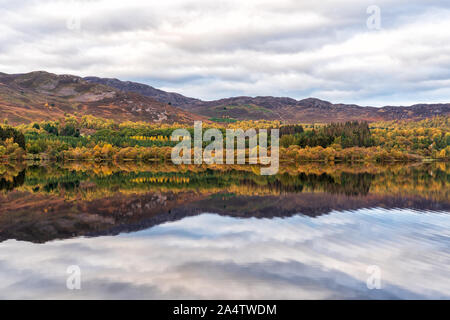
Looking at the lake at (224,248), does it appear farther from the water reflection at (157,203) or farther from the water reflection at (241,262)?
the water reflection at (157,203)

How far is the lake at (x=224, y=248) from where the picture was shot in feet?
42.4

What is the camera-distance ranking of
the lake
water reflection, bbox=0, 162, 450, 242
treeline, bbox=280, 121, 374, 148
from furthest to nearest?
treeline, bbox=280, 121, 374, 148, water reflection, bbox=0, 162, 450, 242, the lake

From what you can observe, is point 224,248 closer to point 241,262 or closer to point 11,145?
point 241,262

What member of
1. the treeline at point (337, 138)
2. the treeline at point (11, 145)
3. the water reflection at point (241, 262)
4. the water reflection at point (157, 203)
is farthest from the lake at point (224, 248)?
the treeline at point (337, 138)

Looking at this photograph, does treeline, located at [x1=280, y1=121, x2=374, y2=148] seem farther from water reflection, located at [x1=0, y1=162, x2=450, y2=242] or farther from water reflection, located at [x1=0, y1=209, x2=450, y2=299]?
water reflection, located at [x1=0, y1=209, x2=450, y2=299]

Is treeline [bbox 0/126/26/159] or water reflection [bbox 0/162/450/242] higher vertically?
treeline [bbox 0/126/26/159]

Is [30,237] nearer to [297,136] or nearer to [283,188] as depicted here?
[283,188]

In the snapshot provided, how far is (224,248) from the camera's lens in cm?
1842

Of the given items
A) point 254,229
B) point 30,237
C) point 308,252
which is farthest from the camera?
point 254,229

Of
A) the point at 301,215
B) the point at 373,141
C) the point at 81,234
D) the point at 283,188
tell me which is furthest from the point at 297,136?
the point at 81,234

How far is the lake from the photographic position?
1293 centimetres

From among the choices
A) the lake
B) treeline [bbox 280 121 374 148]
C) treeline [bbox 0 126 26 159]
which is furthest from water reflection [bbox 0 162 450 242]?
treeline [bbox 280 121 374 148]

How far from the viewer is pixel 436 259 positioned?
16406 mm
